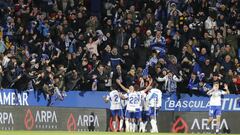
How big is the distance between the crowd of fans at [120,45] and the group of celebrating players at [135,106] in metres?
0.47

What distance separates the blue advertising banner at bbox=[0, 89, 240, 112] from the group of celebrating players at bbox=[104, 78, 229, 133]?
1.70 feet

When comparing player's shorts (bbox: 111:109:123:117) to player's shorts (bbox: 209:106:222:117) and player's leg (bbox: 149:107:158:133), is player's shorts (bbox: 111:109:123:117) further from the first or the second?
player's shorts (bbox: 209:106:222:117)

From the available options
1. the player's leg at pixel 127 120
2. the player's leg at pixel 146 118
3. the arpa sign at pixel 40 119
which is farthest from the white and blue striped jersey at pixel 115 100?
the arpa sign at pixel 40 119

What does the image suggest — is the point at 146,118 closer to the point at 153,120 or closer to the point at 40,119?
the point at 153,120

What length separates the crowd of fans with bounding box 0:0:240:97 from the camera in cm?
2744

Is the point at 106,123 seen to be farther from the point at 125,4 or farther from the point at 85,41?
the point at 125,4

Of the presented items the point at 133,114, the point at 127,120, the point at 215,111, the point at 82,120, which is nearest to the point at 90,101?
the point at 82,120

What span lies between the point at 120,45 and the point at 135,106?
3.73m

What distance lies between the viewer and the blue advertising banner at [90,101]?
2700 cm

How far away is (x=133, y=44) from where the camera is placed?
95.6ft

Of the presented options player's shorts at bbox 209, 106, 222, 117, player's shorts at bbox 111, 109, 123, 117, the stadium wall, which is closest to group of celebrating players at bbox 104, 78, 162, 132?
player's shorts at bbox 111, 109, 123, 117

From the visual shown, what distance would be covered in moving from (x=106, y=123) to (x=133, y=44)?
12.6 feet

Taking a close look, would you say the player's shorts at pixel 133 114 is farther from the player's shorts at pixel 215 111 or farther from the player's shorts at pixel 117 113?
the player's shorts at pixel 215 111

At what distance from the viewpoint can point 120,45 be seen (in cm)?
2944
